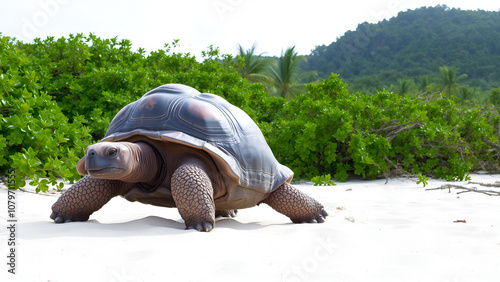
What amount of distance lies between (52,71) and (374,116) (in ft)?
18.6

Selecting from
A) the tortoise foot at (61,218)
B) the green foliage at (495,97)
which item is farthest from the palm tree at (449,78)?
the tortoise foot at (61,218)

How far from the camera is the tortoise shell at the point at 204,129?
257cm

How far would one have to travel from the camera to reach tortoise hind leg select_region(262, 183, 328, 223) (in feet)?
10.4

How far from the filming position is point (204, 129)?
2.62m

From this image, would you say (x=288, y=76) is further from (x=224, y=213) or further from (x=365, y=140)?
(x=224, y=213)

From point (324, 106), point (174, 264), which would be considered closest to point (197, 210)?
point (174, 264)

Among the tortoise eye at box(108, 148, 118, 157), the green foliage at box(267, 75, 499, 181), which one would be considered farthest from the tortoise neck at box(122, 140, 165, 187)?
the green foliage at box(267, 75, 499, 181)

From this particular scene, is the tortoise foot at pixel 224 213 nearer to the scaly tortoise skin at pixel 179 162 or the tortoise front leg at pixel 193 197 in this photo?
the scaly tortoise skin at pixel 179 162

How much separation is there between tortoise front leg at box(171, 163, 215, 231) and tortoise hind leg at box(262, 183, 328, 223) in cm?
84

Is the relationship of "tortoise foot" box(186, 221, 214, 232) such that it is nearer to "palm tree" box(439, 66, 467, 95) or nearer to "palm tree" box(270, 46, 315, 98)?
"palm tree" box(270, 46, 315, 98)

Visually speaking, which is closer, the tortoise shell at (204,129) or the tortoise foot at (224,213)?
the tortoise shell at (204,129)

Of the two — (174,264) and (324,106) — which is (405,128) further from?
(174,264)

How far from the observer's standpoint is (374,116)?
730 centimetres

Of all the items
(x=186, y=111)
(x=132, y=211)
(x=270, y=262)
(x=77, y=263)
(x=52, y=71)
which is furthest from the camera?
(x=52, y=71)
